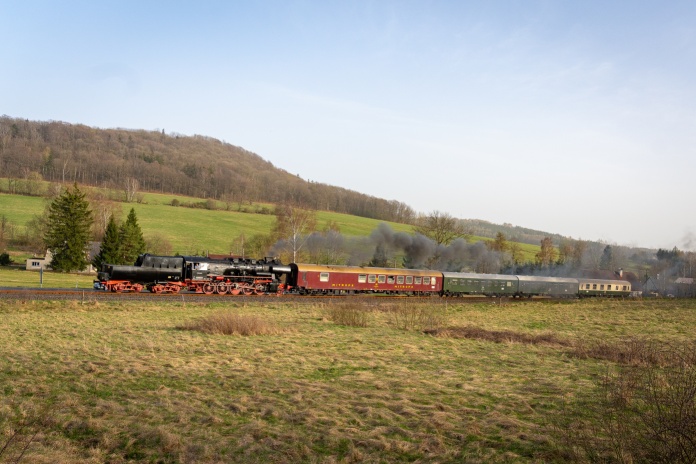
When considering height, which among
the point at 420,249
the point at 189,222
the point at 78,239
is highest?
the point at 189,222

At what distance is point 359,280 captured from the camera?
155 ft

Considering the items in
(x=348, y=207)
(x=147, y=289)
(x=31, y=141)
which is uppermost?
(x=31, y=141)

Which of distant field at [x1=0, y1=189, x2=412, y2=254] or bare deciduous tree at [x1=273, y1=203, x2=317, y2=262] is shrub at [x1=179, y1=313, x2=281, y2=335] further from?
distant field at [x1=0, y1=189, x2=412, y2=254]

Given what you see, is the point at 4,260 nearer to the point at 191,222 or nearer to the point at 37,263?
the point at 37,263

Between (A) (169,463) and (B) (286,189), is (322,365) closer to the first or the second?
(A) (169,463)

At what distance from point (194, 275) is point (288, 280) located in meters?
8.38

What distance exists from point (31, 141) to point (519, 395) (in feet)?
541

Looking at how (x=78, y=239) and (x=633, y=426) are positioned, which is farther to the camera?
(x=78, y=239)

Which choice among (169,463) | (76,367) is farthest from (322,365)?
(169,463)

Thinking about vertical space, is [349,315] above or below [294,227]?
below

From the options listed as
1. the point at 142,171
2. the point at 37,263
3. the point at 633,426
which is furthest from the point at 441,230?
the point at 142,171

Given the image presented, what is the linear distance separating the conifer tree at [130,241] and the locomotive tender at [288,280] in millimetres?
26598

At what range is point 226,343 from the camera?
1922cm

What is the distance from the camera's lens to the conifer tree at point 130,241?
212ft
